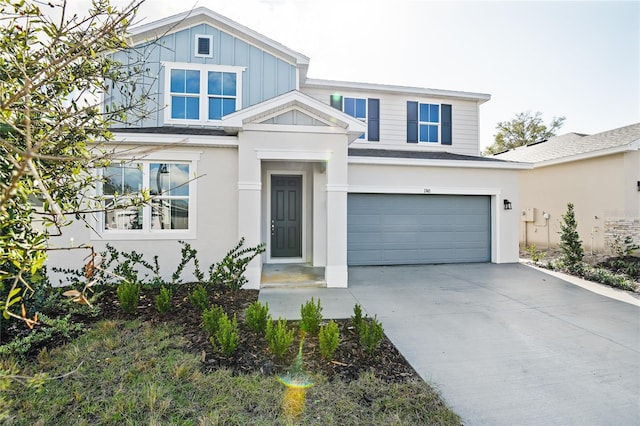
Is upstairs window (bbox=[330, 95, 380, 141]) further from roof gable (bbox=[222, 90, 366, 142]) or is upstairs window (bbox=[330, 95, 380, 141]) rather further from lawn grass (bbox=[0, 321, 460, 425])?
lawn grass (bbox=[0, 321, 460, 425])

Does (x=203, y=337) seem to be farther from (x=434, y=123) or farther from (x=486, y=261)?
(x=434, y=123)

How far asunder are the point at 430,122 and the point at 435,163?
300 centimetres

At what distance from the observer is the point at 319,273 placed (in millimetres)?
7492

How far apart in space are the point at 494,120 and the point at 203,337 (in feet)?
114

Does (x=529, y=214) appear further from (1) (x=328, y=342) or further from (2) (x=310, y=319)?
(1) (x=328, y=342)

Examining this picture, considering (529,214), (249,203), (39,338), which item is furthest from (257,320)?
(529,214)

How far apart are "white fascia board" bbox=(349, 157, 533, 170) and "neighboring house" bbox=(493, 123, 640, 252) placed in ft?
5.39

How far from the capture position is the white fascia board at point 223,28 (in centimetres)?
848

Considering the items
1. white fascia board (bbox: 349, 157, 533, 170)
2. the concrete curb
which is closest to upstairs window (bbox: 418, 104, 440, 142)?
white fascia board (bbox: 349, 157, 533, 170)

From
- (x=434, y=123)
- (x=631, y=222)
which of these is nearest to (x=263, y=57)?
(x=434, y=123)

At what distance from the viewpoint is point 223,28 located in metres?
8.75

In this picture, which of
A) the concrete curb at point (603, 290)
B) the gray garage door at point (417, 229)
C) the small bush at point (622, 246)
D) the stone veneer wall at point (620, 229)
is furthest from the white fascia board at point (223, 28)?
the stone veneer wall at point (620, 229)

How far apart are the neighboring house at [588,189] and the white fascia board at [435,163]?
1642 millimetres

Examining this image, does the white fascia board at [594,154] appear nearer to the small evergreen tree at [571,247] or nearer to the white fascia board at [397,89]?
the small evergreen tree at [571,247]
